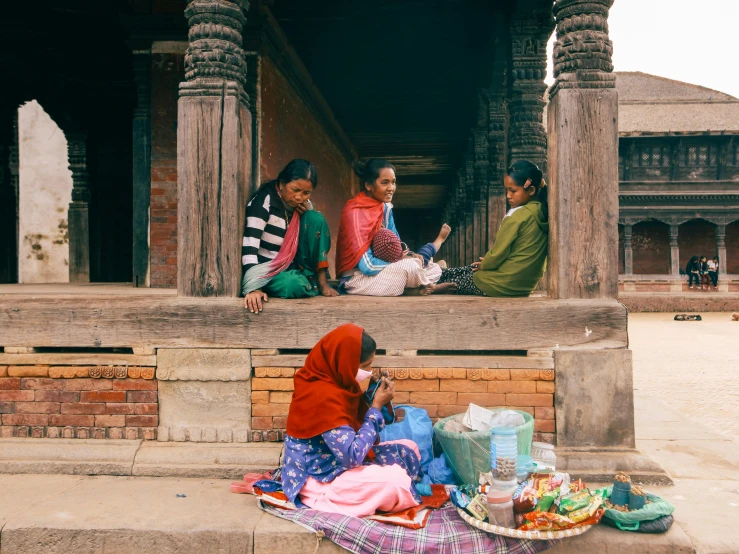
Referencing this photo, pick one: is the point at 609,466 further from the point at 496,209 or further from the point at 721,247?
the point at 721,247

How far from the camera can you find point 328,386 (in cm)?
307

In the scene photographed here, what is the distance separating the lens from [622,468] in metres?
3.64

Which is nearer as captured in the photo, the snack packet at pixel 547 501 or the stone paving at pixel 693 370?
the snack packet at pixel 547 501

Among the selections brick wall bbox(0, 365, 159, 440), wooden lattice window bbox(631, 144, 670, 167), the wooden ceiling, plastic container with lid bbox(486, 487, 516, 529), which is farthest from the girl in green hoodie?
wooden lattice window bbox(631, 144, 670, 167)

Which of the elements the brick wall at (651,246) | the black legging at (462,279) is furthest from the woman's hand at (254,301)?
the brick wall at (651,246)

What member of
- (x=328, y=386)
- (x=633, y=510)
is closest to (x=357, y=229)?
(x=328, y=386)

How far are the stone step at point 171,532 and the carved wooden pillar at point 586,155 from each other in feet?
4.98

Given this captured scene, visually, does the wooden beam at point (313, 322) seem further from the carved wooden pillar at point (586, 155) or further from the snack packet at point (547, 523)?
the snack packet at point (547, 523)

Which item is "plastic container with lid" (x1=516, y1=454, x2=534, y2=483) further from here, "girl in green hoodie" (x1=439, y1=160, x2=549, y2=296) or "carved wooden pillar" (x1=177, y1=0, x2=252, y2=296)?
"carved wooden pillar" (x1=177, y1=0, x2=252, y2=296)

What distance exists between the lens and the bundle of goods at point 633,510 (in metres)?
2.95

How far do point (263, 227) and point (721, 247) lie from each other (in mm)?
24926

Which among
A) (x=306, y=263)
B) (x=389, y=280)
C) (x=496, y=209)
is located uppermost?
(x=496, y=209)

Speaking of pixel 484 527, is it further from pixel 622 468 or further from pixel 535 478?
pixel 622 468

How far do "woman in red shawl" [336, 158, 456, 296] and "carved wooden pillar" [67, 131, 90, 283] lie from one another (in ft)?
29.2
